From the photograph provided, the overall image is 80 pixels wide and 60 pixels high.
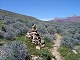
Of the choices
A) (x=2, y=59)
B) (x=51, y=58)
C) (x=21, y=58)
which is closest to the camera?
(x=2, y=59)

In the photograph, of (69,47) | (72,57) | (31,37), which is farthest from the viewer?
(69,47)

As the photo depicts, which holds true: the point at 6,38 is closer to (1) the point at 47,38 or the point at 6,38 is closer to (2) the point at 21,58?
(1) the point at 47,38

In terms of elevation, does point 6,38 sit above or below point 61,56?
above

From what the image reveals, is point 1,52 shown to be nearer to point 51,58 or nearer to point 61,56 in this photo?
point 51,58

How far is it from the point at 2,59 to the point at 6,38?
773 cm

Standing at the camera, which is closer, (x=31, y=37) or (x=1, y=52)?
(x=1, y=52)

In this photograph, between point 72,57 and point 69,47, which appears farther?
point 69,47

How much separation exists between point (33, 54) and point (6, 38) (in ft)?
18.3

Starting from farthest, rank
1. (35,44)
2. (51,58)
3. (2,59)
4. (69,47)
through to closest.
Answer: (69,47) < (35,44) < (51,58) < (2,59)

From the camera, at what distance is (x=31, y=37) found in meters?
17.8

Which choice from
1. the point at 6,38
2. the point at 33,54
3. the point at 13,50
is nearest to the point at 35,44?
the point at 33,54

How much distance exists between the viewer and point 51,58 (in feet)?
45.3

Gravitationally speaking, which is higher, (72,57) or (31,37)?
(31,37)

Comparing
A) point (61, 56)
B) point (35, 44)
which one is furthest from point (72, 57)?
point (35, 44)
